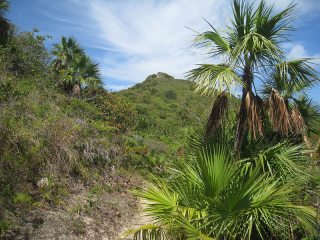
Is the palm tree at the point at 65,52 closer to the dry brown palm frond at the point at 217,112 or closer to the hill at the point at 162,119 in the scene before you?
the hill at the point at 162,119

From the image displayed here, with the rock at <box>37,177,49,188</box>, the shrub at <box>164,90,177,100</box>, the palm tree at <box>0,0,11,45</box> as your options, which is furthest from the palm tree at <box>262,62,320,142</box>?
the shrub at <box>164,90,177,100</box>

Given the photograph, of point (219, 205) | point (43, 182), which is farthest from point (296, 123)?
point (43, 182)

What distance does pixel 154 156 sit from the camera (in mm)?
14750

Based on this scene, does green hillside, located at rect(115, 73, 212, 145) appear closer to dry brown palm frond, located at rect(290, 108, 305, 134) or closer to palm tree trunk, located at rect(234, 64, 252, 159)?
dry brown palm frond, located at rect(290, 108, 305, 134)

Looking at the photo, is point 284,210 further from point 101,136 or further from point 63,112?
point 63,112

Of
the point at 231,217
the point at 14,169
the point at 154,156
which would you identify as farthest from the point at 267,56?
the point at 154,156

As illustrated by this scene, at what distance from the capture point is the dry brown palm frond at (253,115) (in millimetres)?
6094

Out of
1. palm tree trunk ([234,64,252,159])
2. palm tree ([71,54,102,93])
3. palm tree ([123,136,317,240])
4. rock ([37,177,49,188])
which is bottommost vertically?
rock ([37,177,49,188])

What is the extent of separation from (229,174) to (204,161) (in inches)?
17.2

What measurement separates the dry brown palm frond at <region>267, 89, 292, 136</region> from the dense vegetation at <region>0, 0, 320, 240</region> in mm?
19

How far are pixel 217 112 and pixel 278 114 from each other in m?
1.16

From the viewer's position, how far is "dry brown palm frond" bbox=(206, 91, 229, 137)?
6195 mm

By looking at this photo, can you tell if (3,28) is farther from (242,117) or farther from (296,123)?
(296,123)

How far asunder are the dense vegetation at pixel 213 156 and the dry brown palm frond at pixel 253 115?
0.02 m
